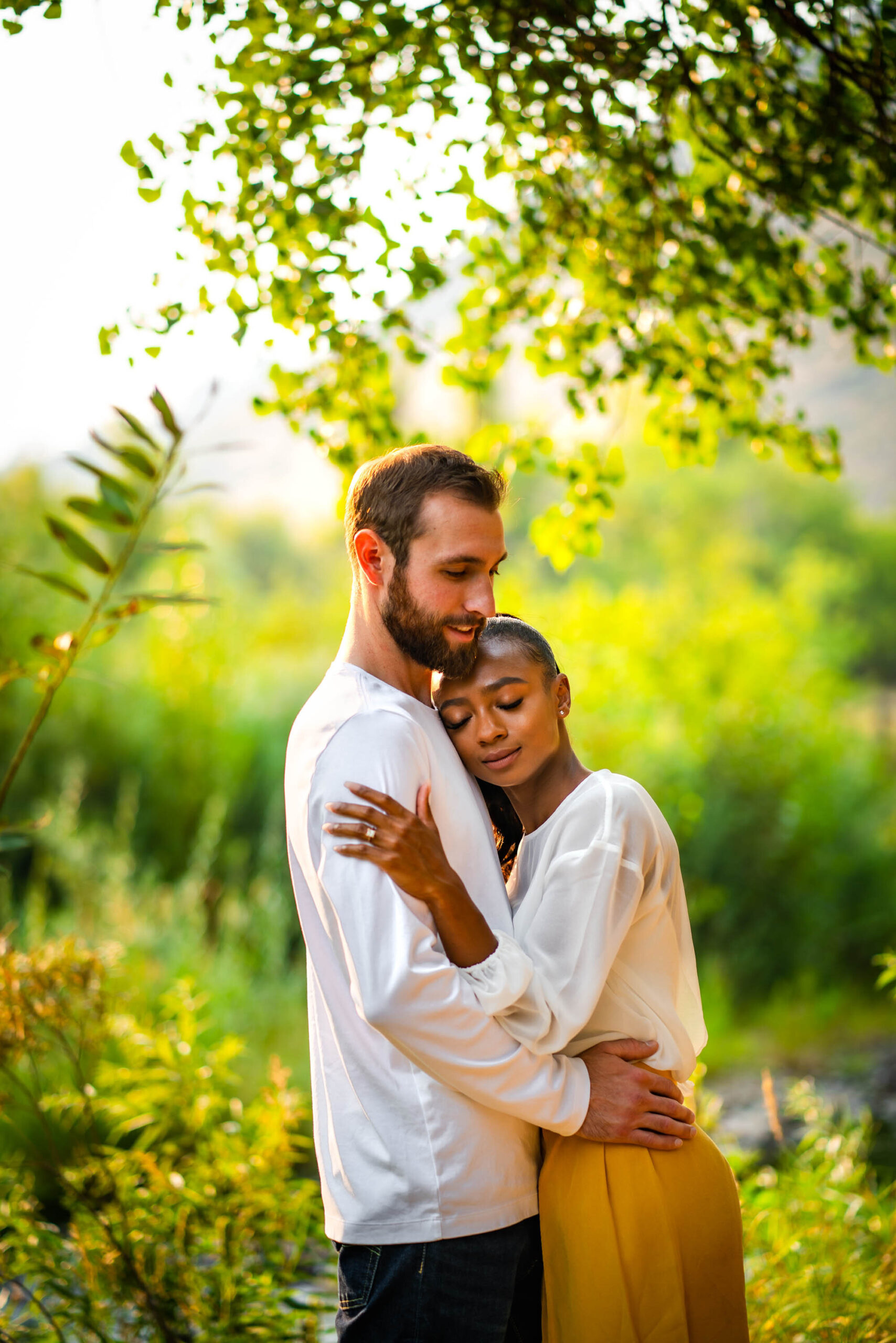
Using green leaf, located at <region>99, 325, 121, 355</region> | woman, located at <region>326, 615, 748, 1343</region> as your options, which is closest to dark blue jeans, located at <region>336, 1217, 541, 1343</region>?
woman, located at <region>326, 615, 748, 1343</region>

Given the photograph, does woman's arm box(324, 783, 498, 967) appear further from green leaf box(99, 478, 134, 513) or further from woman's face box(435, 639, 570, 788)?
green leaf box(99, 478, 134, 513)

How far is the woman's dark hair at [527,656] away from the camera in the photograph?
2266mm

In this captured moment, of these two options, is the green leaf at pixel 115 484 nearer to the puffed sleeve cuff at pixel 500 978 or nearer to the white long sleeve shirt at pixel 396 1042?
the white long sleeve shirt at pixel 396 1042

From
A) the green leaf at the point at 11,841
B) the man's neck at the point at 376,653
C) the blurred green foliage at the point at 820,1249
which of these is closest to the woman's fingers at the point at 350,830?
the man's neck at the point at 376,653

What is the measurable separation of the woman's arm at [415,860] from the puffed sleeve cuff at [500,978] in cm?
2

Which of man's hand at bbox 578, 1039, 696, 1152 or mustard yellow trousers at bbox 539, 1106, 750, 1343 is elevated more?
man's hand at bbox 578, 1039, 696, 1152

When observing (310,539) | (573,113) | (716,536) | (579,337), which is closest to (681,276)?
(579,337)

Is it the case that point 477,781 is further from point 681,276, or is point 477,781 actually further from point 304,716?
point 681,276

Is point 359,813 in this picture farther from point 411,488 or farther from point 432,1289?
point 432,1289

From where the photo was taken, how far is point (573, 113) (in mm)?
2973

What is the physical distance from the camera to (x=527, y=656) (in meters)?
2.25

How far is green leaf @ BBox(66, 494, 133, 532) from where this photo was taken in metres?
1.71

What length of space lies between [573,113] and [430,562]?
1.67m

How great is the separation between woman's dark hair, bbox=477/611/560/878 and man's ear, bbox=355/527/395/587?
23 centimetres
